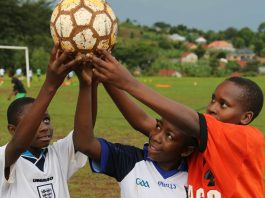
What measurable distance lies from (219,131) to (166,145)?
389 millimetres

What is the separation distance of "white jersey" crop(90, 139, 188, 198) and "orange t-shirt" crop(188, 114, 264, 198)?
146 millimetres

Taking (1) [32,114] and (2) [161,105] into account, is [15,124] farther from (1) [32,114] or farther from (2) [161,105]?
(2) [161,105]

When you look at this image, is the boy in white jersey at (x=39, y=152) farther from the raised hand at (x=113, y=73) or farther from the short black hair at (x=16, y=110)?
the raised hand at (x=113, y=73)

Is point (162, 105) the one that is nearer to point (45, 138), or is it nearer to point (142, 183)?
point (142, 183)

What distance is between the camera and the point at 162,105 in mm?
2287

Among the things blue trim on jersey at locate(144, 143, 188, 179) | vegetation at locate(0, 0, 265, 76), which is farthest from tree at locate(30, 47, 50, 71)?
blue trim on jersey at locate(144, 143, 188, 179)

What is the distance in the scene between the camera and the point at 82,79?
2.63 m

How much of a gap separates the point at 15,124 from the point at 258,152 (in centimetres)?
154

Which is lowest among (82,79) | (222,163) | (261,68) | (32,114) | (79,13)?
(261,68)

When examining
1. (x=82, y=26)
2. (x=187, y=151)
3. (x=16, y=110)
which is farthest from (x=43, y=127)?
(x=187, y=151)

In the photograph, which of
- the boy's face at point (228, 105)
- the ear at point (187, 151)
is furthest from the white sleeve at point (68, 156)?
the boy's face at point (228, 105)

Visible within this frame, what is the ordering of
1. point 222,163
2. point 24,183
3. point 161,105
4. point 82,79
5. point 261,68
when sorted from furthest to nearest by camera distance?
point 261,68 → point 24,183 → point 82,79 → point 222,163 → point 161,105

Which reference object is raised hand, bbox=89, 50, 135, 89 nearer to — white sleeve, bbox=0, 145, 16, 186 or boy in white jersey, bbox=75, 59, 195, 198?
boy in white jersey, bbox=75, 59, 195, 198

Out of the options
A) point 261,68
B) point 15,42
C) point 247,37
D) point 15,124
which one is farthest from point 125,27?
point 15,124
